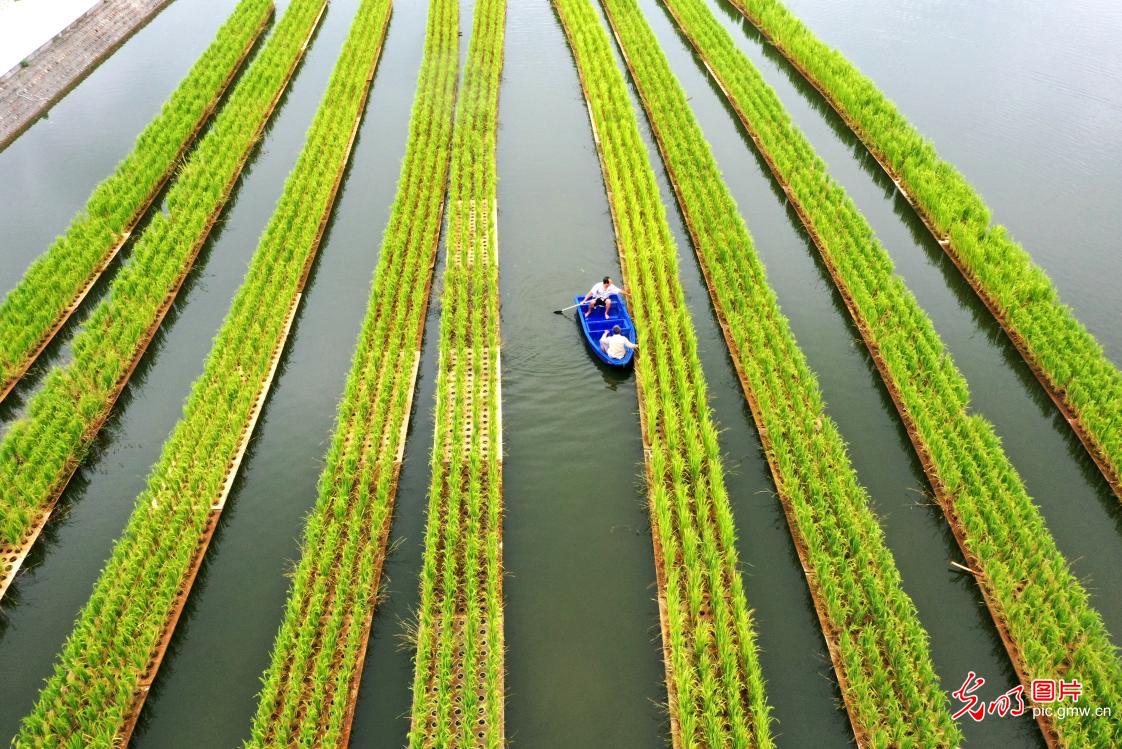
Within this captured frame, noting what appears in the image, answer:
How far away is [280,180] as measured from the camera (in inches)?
695

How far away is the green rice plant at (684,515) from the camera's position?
780cm

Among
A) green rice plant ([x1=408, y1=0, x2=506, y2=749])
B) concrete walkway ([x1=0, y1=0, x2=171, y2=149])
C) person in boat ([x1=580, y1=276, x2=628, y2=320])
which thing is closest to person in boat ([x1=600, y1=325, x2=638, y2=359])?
person in boat ([x1=580, y1=276, x2=628, y2=320])

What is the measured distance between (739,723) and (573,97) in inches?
724

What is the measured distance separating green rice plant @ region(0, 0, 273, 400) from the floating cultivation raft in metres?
12.5

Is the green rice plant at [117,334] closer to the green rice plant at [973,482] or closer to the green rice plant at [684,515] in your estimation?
the green rice plant at [684,515]

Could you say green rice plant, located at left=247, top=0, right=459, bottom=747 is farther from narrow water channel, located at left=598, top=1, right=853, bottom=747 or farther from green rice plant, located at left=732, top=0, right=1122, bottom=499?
green rice plant, located at left=732, top=0, right=1122, bottom=499

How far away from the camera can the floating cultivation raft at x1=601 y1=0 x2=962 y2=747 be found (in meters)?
7.73

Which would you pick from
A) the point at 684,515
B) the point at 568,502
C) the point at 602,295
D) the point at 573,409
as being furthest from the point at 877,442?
the point at 602,295

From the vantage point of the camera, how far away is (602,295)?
12.5m

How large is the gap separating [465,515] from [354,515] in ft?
5.00

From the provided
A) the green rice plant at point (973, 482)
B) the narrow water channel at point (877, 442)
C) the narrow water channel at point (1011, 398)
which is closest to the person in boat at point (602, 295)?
the narrow water channel at point (877, 442)

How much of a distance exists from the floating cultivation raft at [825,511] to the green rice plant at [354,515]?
5.66m

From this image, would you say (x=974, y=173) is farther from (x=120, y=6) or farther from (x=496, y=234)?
(x=120, y=6)

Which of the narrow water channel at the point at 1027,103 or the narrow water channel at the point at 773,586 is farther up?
Answer: the narrow water channel at the point at 1027,103
